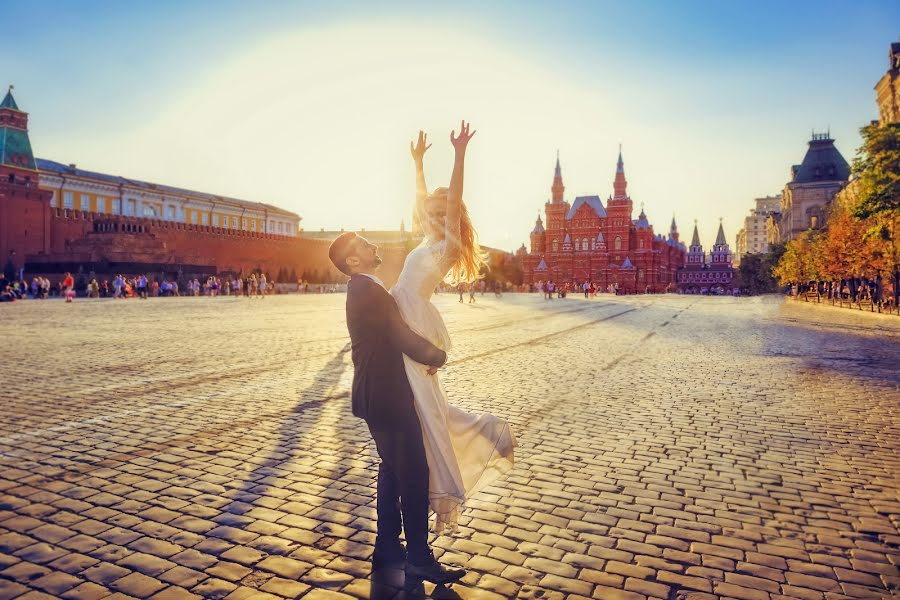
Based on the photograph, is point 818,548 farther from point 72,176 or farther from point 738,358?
point 72,176

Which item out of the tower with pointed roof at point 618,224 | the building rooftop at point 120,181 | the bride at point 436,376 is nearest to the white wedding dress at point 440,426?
the bride at point 436,376

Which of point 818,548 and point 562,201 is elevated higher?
point 562,201

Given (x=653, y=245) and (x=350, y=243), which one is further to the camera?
(x=653, y=245)

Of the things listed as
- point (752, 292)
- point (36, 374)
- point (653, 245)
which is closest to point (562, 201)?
point (653, 245)

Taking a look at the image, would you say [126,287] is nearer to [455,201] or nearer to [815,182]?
[455,201]

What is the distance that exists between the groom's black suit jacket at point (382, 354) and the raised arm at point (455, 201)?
14.7 inches

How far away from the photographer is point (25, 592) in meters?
2.89

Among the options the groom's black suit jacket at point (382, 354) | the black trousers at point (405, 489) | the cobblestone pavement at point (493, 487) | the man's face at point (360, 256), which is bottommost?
the cobblestone pavement at point (493, 487)

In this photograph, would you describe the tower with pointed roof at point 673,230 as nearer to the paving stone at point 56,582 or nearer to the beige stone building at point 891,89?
the beige stone building at point 891,89

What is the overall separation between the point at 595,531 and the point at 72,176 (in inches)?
2602

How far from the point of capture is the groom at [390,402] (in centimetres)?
282

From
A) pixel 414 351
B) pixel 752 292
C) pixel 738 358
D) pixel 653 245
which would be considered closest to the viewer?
pixel 414 351

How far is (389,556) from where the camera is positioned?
3.10m

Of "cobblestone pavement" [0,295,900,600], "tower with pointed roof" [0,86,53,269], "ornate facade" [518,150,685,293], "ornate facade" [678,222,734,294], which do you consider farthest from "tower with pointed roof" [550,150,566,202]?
"cobblestone pavement" [0,295,900,600]
